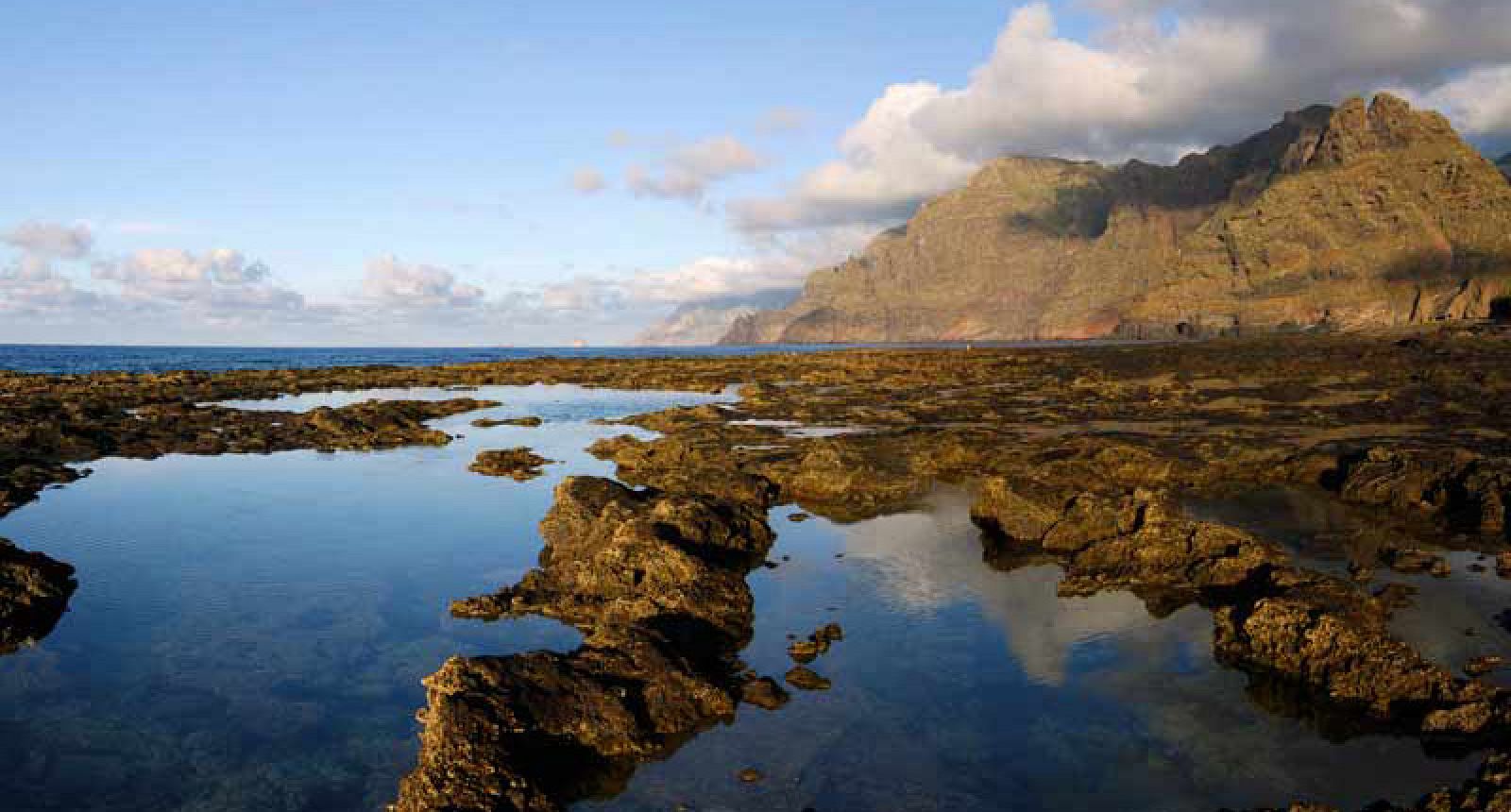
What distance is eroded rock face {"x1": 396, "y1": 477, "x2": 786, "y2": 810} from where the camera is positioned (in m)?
7.70

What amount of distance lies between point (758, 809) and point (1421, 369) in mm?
61651

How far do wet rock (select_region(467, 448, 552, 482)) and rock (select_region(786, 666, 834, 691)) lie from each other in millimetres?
15797

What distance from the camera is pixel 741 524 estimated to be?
16984 millimetres

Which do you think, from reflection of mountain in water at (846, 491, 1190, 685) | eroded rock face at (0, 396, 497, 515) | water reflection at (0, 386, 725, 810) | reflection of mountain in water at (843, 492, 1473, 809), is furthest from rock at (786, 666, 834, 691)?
eroded rock face at (0, 396, 497, 515)

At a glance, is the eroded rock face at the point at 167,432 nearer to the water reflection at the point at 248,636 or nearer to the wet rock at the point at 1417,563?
the water reflection at the point at 248,636

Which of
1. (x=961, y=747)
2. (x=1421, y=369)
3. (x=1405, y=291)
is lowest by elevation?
(x=961, y=747)

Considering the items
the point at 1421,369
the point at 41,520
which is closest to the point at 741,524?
the point at 41,520

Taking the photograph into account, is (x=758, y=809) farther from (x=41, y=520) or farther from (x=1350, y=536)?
(x=41, y=520)

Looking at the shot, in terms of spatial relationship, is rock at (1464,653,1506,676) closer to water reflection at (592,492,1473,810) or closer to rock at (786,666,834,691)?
water reflection at (592,492,1473,810)

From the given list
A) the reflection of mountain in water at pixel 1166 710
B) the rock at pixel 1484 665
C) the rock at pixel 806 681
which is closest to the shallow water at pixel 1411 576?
the rock at pixel 1484 665

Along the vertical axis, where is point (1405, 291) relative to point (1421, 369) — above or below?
above

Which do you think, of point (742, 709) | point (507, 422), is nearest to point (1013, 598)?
point (742, 709)

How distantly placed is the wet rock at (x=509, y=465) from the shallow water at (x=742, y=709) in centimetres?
655

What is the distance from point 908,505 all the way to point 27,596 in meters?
17.5
